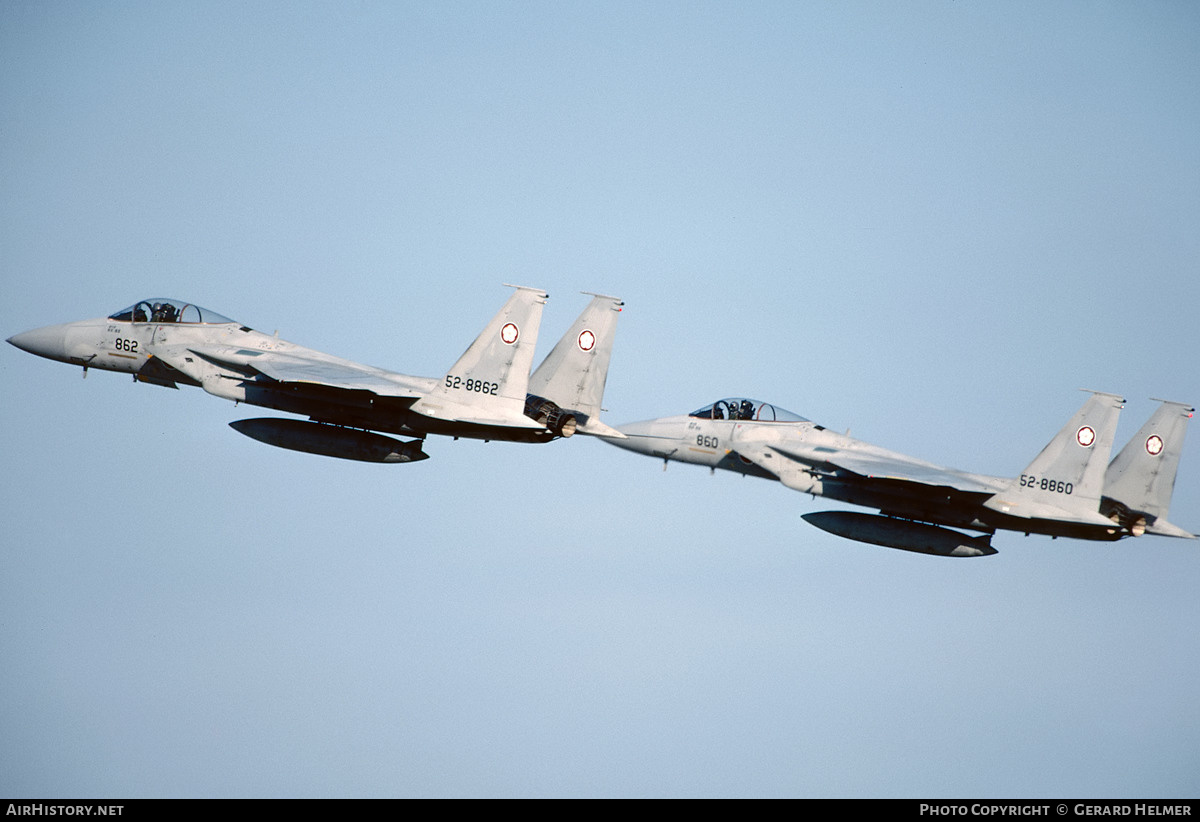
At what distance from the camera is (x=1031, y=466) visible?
44.9 metres

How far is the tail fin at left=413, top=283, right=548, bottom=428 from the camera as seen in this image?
42.6 metres

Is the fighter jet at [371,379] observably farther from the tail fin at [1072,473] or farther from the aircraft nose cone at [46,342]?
the tail fin at [1072,473]

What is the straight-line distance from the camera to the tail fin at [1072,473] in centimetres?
4419

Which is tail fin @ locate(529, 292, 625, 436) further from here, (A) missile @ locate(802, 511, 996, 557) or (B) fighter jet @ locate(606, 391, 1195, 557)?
(A) missile @ locate(802, 511, 996, 557)

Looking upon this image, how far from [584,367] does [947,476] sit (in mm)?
9923

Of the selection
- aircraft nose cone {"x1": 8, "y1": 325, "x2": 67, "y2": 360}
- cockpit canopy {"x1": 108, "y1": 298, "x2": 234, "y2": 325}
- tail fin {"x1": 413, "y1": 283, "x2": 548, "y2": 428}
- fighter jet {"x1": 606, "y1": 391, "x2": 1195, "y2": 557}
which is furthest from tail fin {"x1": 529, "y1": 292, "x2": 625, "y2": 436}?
aircraft nose cone {"x1": 8, "y1": 325, "x2": 67, "y2": 360}

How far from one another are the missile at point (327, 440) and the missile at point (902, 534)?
11.0 metres

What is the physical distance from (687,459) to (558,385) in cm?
506

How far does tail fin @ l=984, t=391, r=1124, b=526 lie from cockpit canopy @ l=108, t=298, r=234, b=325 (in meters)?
21.5
